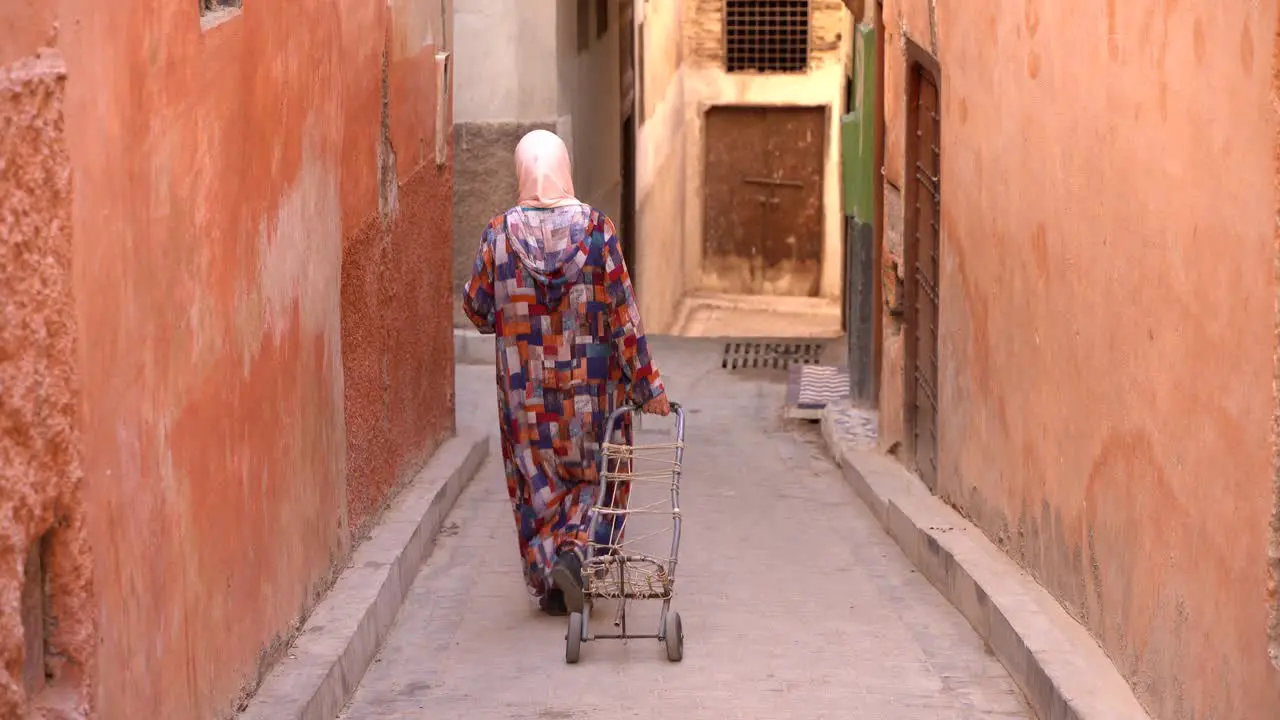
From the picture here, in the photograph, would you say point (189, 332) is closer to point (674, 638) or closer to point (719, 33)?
point (674, 638)

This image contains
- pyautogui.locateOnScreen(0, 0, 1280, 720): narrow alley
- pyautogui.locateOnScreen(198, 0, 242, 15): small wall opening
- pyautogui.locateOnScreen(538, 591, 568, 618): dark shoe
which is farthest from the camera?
pyautogui.locateOnScreen(538, 591, 568, 618): dark shoe

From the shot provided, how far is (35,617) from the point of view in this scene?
3740 mm

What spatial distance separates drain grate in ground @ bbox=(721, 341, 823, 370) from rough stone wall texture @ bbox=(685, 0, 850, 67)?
9.08m

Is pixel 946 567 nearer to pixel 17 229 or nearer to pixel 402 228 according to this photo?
pixel 402 228

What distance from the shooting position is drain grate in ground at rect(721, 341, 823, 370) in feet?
46.0

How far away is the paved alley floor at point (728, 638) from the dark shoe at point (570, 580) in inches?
6.0

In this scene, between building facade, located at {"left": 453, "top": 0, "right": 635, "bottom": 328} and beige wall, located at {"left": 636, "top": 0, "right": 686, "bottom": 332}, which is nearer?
building facade, located at {"left": 453, "top": 0, "right": 635, "bottom": 328}

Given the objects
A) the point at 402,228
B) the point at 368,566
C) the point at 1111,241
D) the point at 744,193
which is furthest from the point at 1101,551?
the point at 744,193

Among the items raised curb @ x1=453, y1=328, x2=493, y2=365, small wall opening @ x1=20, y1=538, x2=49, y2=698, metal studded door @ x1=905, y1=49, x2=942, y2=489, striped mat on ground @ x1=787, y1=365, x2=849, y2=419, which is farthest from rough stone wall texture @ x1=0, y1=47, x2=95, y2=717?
raised curb @ x1=453, y1=328, x2=493, y2=365

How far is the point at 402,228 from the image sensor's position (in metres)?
8.30

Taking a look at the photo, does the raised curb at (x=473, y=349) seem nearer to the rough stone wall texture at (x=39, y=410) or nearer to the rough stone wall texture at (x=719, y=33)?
the rough stone wall texture at (x=39, y=410)

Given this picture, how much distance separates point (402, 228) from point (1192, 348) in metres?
4.25

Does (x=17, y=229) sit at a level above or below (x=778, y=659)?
above

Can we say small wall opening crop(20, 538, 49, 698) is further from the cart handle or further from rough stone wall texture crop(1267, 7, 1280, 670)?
the cart handle
